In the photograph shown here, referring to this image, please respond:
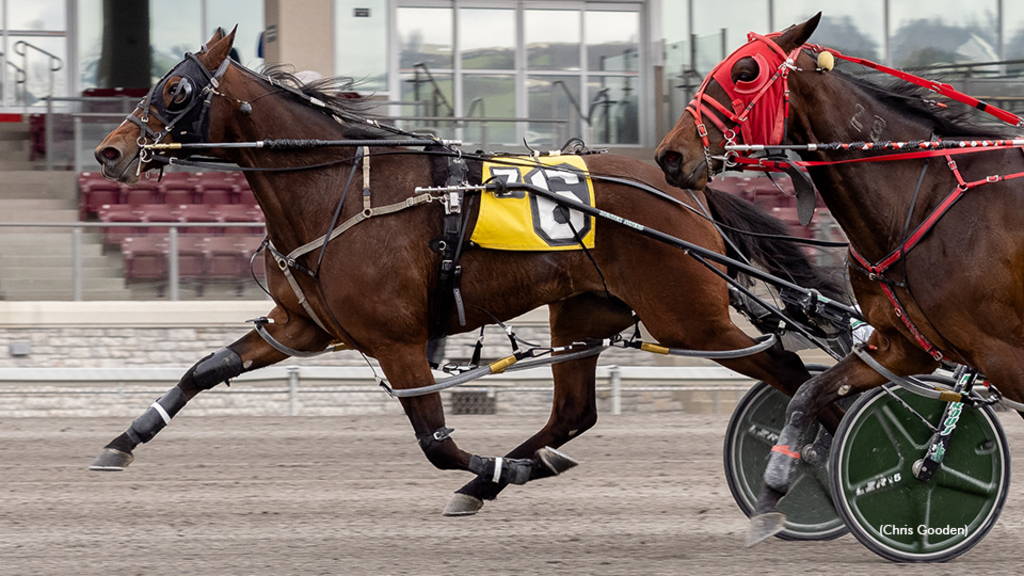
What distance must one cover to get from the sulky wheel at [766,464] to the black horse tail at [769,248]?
47cm

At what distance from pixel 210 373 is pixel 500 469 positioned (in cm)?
134

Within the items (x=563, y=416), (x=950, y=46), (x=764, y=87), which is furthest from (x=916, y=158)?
(x=950, y=46)

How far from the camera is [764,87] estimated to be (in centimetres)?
362

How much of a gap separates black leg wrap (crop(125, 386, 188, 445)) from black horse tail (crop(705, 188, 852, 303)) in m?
2.43

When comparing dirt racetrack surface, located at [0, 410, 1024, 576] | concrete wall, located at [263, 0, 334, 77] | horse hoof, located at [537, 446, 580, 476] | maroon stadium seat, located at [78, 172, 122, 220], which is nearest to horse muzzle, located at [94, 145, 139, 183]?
dirt racetrack surface, located at [0, 410, 1024, 576]

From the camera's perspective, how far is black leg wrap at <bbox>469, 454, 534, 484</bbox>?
4.54 meters

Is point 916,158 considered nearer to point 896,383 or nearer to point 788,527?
point 896,383

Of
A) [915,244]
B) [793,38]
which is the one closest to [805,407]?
[915,244]

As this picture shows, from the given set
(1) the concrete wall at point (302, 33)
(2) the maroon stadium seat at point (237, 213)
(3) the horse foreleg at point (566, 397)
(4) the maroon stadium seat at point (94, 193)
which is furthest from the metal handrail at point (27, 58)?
(3) the horse foreleg at point (566, 397)

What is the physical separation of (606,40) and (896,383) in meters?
11.8

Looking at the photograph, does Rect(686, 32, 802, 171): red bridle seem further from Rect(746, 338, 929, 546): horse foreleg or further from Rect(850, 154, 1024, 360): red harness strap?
Rect(746, 338, 929, 546): horse foreleg

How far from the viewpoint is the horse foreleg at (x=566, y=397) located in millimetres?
4809

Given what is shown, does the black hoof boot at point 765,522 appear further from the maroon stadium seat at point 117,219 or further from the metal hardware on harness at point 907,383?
the maroon stadium seat at point 117,219

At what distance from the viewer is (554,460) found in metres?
5.07
